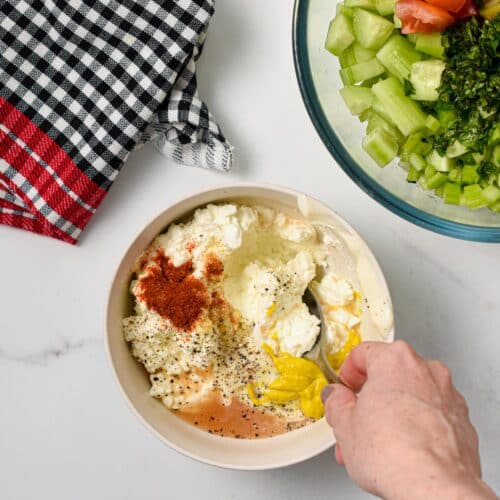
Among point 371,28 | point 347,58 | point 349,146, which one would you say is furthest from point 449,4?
point 349,146

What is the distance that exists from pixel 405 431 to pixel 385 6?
914 millimetres

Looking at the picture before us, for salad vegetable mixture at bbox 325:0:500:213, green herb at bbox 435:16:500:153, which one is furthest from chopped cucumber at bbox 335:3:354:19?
green herb at bbox 435:16:500:153

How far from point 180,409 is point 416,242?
0.73 m

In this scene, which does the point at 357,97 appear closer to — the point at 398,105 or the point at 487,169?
the point at 398,105

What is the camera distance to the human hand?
125 cm

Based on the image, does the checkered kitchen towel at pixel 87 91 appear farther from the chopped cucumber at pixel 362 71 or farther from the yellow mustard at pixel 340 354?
the yellow mustard at pixel 340 354

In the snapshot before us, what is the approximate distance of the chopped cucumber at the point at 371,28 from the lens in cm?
167

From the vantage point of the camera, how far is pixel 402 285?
6.57ft

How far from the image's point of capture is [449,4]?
1.59m

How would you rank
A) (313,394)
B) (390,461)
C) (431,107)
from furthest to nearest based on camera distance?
1. (313,394)
2. (431,107)
3. (390,461)

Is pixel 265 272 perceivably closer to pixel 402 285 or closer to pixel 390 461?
pixel 402 285

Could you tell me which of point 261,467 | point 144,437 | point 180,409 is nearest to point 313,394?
point 261,467

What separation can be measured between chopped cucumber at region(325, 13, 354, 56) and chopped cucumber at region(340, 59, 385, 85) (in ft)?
0.17

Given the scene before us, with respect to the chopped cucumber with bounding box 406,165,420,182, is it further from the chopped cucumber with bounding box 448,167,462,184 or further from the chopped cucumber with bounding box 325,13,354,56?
the chopped cucumber with bounding box 325,13,354,56
